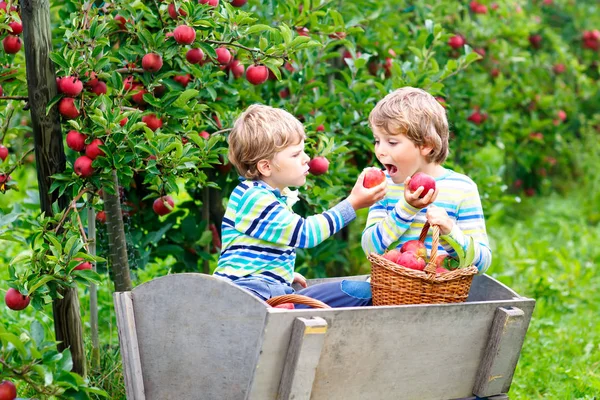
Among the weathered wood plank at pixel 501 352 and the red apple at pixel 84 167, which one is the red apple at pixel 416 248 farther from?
the red apple at pixel 84 167

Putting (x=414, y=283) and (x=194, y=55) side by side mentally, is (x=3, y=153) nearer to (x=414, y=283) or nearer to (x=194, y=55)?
(x=194, y=55)

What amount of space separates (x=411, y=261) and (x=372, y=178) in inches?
12.0

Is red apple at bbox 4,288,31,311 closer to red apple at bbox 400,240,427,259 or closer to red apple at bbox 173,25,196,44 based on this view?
red apple at bbox 173,25,196,44

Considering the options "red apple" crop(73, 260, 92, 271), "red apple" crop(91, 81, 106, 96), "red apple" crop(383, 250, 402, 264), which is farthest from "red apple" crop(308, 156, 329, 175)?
"red apple" crop(73, 260, 92, 271)

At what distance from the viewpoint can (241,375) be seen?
2.17m

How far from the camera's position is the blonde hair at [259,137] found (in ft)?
8.41

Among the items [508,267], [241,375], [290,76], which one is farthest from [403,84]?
[508,267]

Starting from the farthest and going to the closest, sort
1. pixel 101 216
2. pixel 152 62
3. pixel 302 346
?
pixel 101 216 < pixel 152 62 < pixel 302 346

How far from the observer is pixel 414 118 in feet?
8.63

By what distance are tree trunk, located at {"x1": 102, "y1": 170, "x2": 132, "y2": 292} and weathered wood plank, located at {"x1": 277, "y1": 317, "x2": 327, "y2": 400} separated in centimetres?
105

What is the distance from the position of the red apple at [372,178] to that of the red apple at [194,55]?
2.41 ft

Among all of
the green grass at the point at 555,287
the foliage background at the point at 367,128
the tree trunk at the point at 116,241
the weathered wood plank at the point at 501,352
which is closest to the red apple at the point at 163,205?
the foliage background at the point at 367,128

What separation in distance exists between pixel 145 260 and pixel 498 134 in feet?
8.69

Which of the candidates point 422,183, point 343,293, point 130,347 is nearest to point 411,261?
point 422,183
